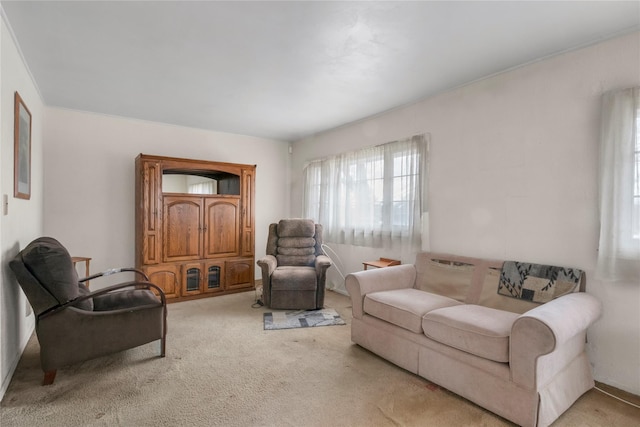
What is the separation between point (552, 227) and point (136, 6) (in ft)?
11.0

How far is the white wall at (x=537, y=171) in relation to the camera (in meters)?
2.33

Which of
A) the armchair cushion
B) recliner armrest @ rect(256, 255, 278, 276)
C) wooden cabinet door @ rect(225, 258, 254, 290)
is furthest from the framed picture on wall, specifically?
the armchair cushion

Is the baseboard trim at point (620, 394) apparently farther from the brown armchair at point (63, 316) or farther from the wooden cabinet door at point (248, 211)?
the wooden cabinet door at point (248, 211)

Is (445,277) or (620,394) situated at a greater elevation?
(445,277)

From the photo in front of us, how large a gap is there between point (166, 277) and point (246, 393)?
8.43ft

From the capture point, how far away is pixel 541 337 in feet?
5.93

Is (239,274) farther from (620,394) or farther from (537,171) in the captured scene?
(620,394)

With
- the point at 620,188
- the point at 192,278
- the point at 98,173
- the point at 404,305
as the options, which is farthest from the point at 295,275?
the point at 620,188

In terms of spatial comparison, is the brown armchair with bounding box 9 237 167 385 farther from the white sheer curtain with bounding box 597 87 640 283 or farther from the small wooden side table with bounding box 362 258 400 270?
the white sheer curtain with bounding box 597 87 640 283

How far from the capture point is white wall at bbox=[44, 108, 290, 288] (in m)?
4.10

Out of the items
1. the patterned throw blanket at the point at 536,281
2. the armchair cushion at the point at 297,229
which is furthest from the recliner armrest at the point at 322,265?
the patterned throw blanket at the point at 536,281

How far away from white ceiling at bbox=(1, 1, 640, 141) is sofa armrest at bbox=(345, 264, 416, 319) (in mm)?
1834

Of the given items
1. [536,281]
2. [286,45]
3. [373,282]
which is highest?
[286,45]

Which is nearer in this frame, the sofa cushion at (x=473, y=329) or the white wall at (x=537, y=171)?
the sofa cushion at (x=473, y=329)
